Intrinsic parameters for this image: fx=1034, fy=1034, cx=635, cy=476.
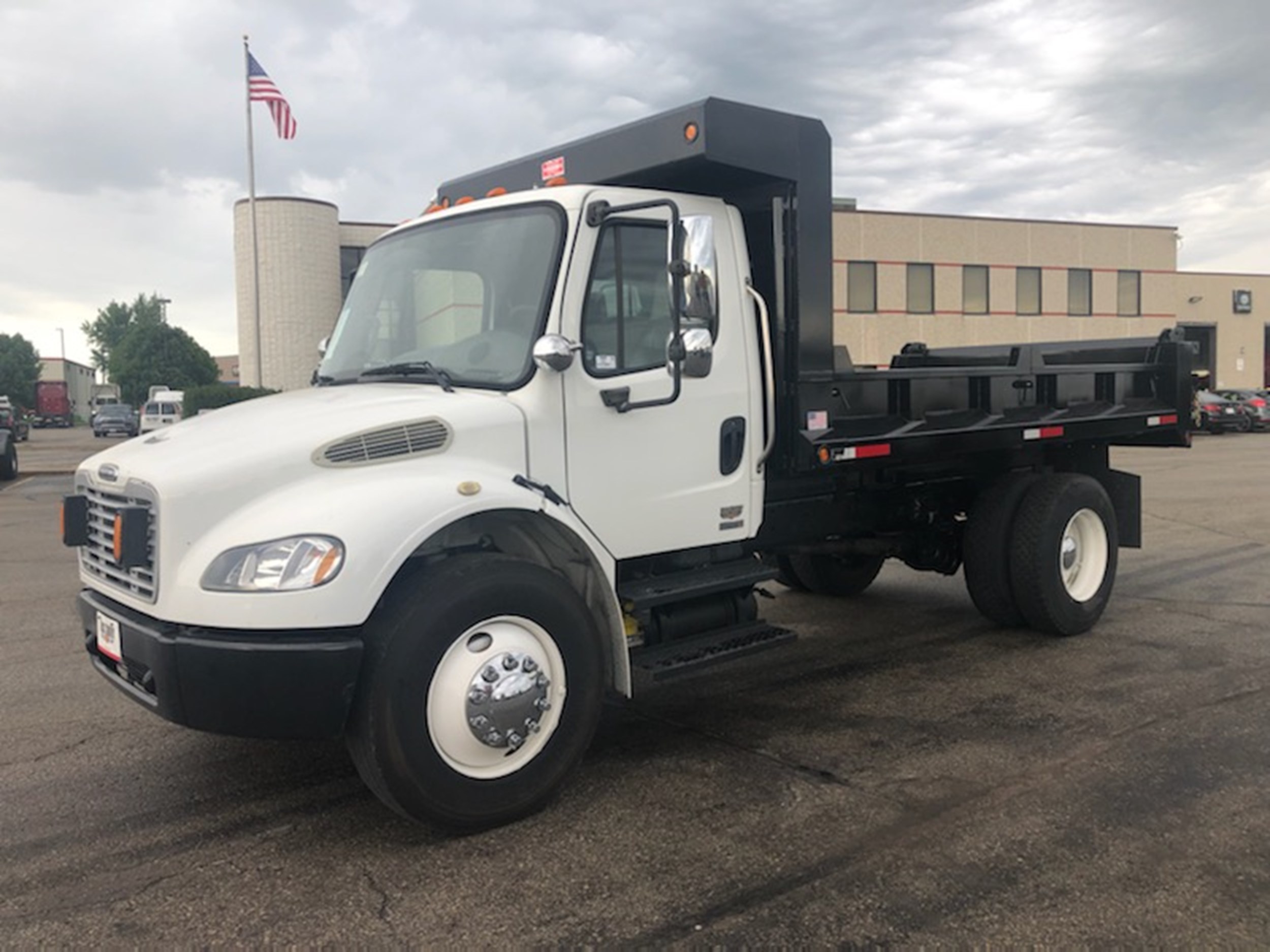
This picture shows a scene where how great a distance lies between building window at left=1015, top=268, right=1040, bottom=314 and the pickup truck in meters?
33.9

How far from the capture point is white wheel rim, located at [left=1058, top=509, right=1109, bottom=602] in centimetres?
694

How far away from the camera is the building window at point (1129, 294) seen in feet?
129

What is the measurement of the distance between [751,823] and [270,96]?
1108 inches

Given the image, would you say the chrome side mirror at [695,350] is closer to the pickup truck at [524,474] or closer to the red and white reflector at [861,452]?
the pickup truck at [524,474]

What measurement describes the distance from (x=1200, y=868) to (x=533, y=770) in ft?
7.84

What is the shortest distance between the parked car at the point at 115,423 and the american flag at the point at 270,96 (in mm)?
25190

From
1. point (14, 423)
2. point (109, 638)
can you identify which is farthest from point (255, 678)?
point (14, 423)

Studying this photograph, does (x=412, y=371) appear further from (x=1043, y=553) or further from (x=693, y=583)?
(x=1043, y=553)

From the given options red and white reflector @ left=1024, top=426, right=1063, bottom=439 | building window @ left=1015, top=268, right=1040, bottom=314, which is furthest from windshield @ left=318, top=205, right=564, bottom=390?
building window @ left=1015, top=268, right=1040, bottom=314

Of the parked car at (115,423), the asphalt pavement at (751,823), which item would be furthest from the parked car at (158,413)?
the asphalt pavement at (751,823)

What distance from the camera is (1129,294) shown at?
3969 centimetres

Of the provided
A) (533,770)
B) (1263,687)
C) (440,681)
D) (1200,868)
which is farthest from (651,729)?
(1263,687)

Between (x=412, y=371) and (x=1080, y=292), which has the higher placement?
(x=1080, y=292)

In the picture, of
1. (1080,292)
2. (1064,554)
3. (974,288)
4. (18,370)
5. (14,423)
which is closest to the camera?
(1064,554)
